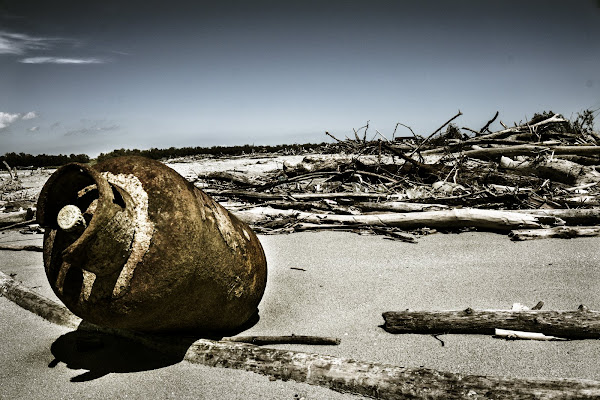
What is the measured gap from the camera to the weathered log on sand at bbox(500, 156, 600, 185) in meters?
7.23

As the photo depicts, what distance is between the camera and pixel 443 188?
661 cm

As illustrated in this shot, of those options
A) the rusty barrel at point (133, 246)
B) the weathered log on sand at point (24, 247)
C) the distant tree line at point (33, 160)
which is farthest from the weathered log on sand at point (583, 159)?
the distant tree line at point (33, 160)

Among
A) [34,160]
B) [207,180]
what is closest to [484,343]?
[207,180]

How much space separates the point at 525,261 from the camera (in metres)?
4.11

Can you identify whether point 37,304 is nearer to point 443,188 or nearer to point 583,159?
point 443,188

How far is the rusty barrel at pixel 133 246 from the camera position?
197 cm

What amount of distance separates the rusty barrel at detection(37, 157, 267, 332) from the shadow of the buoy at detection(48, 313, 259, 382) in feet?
0.44

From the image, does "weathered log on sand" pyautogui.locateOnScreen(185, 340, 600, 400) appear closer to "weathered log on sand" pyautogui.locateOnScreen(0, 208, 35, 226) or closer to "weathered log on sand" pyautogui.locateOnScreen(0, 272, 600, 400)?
"weathered log on sand" pyautogui.locateOnScreen(0, 272, 600, 400)

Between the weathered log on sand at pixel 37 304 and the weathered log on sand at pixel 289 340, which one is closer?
the weathered log on sand at pixel 289 340

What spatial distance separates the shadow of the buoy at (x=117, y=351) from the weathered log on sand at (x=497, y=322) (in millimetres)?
1361

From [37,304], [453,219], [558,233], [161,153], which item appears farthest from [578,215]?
[161,153]

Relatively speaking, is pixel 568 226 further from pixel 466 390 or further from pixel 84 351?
pixel 84 351

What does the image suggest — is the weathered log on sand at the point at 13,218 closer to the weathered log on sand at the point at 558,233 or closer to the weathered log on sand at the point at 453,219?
the weathered log on sand at the point at 453,219

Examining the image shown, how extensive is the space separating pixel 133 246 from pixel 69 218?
1.11 ft
